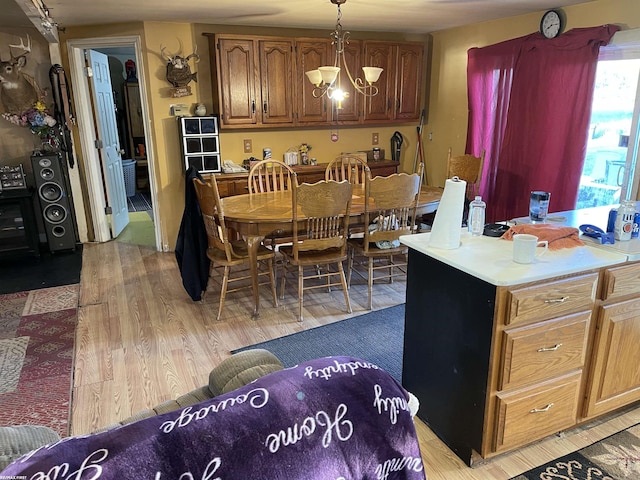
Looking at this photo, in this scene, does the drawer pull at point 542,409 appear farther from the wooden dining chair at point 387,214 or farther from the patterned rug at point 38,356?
the patterned rug at point 38,356

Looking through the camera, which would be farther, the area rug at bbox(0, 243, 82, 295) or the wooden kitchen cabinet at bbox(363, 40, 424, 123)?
the wooden kitchen cabinet at bbox(363, 40, 424, 123)

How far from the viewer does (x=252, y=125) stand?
15.6 ft

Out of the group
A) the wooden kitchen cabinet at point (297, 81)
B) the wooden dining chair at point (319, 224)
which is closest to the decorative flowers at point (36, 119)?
the wooden kitchen cabinet at point (297, 81)

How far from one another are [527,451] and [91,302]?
3.23 m

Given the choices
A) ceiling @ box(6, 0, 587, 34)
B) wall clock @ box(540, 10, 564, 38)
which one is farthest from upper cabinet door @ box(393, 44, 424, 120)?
wall clock @ box(540, 10, 564, 38)

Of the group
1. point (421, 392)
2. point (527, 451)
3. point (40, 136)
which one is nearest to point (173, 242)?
point (40, 136)

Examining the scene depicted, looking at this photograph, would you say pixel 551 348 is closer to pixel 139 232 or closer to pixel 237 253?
pixel 237 253

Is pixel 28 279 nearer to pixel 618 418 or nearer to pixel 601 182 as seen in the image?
pixel 618 418

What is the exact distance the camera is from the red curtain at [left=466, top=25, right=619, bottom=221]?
145 inches

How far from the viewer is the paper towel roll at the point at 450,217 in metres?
2.04

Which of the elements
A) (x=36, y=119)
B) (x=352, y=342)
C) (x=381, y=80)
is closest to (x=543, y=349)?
(x=352, y=342)

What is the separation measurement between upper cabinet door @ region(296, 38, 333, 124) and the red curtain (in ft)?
4.79

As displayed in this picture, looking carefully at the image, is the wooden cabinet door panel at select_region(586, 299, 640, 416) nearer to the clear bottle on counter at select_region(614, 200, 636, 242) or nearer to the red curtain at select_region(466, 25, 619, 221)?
the clear bottle on counter at select_region(614, 200, 636, 242)

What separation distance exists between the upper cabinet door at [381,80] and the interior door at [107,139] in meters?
2.86
